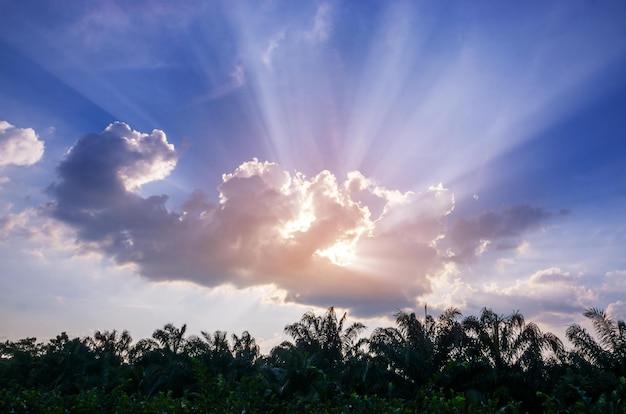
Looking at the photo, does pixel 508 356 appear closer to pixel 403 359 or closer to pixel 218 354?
pixel 403 359

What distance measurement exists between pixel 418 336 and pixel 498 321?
4302 mm

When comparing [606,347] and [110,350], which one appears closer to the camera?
[606,347]

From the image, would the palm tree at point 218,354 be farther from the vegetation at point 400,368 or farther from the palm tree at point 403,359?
the palm tree at point 403,359

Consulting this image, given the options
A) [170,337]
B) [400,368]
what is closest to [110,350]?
[170,337]

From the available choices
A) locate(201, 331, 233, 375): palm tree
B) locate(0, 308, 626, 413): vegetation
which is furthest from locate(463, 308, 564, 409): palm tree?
locate(201, 331, 233, 375): palm tree

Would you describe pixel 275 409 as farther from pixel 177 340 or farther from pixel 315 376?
pixel 177 340

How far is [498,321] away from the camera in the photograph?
75.5ft

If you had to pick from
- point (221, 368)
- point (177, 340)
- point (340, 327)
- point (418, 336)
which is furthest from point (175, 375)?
point (418, 336)

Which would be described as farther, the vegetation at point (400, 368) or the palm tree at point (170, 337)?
the palm tree at point (170, 337)

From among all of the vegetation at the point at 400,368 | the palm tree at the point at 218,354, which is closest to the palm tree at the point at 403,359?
the vegetation at the point at 400,368

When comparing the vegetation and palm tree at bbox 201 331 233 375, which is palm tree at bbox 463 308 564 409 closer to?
the vegetation

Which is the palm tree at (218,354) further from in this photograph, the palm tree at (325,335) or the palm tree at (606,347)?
the palm tree at (606,347)

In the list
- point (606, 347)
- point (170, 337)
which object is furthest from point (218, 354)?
point (606, 347)

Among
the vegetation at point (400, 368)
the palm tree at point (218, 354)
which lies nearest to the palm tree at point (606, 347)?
the vegetation at point (400, 368)
